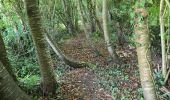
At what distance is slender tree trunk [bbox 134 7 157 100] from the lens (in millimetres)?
6637

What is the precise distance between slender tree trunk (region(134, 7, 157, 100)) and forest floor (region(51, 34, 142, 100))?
2.21 m

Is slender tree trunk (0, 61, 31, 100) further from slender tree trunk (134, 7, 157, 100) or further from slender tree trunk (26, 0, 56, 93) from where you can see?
slender tree trunk (134, 7, 157, 100)

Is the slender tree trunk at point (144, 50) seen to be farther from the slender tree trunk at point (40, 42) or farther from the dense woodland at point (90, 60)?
the slender tree trunk at point (40, 42)

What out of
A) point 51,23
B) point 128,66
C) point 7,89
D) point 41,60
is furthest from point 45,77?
point 51,23

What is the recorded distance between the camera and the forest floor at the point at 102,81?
30.4 feet

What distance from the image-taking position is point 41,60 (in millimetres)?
8047

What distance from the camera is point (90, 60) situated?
48.0ft

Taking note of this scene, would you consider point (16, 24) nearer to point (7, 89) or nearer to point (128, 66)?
point (128, 66)

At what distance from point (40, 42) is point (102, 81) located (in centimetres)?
353

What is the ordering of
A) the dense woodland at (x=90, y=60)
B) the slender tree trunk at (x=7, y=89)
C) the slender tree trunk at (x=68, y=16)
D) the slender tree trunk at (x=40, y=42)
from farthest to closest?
the slender tree trunk at (x=68, y=16)
the slender tree trunk at (x=40, y=42)
the dense woodland at (x=90, y=60)
the slender tree trunk at (x=7, y=89)

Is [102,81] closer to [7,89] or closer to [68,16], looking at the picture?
[7,89]

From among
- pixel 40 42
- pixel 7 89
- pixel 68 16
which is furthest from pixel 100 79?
pixel 68 16

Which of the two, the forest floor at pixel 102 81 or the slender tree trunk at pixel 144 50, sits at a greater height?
the slender tree trunk at pixel 144 50

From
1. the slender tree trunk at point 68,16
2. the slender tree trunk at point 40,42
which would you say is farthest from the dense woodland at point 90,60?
the slender tree trunk at point 68,16
